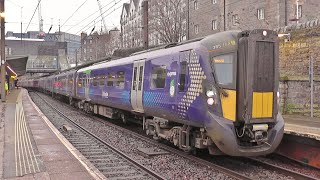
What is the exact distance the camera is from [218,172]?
8539mm

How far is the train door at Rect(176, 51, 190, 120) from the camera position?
9344 mm

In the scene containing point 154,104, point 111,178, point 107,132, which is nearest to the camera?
point 111,178

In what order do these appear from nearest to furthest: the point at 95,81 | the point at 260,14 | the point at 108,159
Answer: the point at 108,159
the point at 95,81
the point at 260,14

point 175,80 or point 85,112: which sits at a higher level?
point 175,80

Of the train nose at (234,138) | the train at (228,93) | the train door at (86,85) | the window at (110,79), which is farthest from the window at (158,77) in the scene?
the train door at (86,85)

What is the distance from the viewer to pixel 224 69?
27.5ft

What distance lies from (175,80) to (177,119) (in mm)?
995

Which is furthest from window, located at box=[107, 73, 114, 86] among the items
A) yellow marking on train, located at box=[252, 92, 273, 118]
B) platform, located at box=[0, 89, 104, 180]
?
yellow marking on train, located at box=[252, 92, 273, 118]

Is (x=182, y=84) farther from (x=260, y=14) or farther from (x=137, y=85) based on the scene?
(x=260, y=14)

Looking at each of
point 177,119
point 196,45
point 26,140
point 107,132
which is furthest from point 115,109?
point 196,45

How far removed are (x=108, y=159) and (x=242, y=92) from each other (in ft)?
13.1

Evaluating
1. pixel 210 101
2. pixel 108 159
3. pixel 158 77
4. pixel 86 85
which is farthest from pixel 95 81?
pixel 210 101

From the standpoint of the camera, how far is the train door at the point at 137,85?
12555mm

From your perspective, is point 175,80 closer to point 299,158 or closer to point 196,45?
point 196,45
